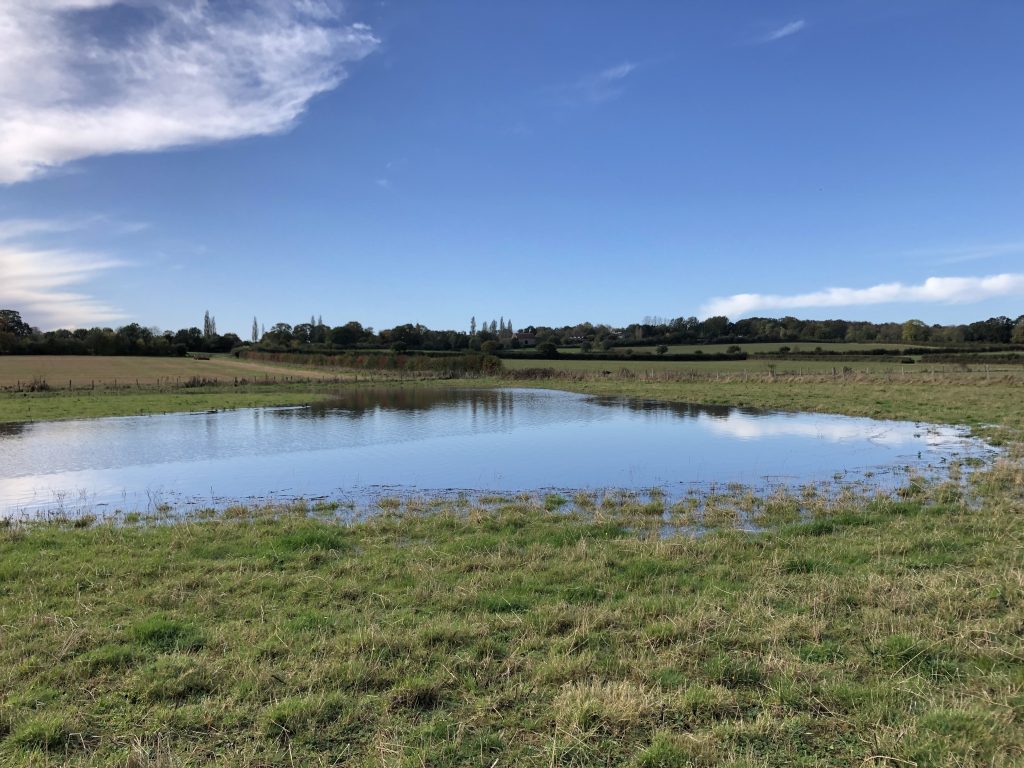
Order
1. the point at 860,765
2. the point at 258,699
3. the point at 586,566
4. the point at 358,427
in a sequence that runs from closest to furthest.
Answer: the point at 860,765
the point at 258,699
the point at 586,566
the point at 358,427

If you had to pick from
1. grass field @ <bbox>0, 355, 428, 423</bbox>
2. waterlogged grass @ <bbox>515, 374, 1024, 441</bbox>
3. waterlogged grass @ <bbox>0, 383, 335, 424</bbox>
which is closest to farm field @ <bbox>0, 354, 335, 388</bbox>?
grass field @ <bbox>0, 355, 428, 423</bbox>

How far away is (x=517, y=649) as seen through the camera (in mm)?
5348

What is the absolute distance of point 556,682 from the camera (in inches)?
190

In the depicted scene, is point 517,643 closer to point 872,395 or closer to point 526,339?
point 872,395

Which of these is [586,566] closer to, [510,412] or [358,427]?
[358,427]

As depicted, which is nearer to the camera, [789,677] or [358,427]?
[789,677]

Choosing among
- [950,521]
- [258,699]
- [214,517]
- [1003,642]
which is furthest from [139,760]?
[950,521]

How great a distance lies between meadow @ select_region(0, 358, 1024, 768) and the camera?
403 cm

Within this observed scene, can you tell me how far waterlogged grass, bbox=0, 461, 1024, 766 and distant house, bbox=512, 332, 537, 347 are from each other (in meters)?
125

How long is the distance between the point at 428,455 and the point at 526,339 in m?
129

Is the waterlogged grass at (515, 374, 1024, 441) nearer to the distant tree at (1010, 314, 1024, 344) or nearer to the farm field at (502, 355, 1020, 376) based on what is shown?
the farm field at (502, 355, 1020, 376)

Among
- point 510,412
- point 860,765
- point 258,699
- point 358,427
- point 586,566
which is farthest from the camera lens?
point 510,412

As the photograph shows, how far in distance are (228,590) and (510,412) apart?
2818 cm

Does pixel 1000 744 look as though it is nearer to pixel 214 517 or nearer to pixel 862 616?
pixel 862 616
